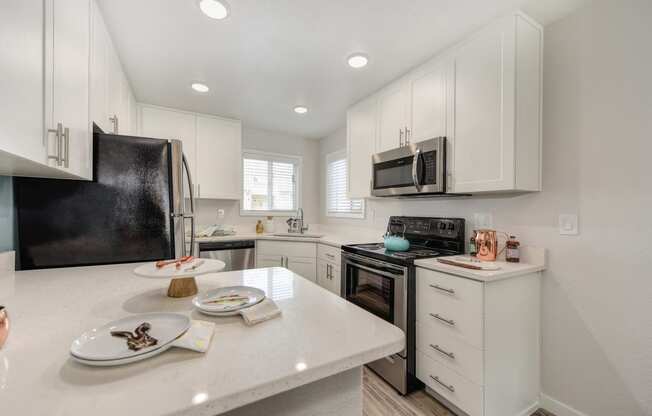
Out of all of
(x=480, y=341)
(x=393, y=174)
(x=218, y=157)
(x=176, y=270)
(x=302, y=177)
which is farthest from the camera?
(x=302, y=177)

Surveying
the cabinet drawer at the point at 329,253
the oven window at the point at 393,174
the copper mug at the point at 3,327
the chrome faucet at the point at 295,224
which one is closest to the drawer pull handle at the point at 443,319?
the oven window at the point at 393,174

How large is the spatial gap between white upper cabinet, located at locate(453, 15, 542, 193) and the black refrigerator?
6.07ft

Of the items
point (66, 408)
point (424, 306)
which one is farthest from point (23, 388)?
point (424, 306)

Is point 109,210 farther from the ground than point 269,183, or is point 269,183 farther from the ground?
point 269,183

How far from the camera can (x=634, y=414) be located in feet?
4.62

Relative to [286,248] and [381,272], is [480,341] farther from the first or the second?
[286,248]

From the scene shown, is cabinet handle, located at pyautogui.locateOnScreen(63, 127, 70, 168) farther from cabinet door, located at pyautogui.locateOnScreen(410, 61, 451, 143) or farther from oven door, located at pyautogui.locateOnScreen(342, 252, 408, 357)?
cabinet door, located at pyautogui.locateOnScreen(410, 61, 451, 143)

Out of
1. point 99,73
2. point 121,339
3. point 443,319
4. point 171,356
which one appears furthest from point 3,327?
point 443,319

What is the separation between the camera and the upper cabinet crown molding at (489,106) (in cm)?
160

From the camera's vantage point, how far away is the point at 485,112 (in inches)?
67.2

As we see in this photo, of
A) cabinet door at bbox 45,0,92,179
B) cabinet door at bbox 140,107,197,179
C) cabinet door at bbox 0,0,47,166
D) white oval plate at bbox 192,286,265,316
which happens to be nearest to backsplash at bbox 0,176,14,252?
cabinet door at bbox 45,0,92,179

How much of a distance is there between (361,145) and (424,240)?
1148 millimetres

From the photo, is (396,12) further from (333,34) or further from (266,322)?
(266,322)

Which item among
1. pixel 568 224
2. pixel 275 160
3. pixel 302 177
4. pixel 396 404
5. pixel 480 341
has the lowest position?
pixel 396 404
